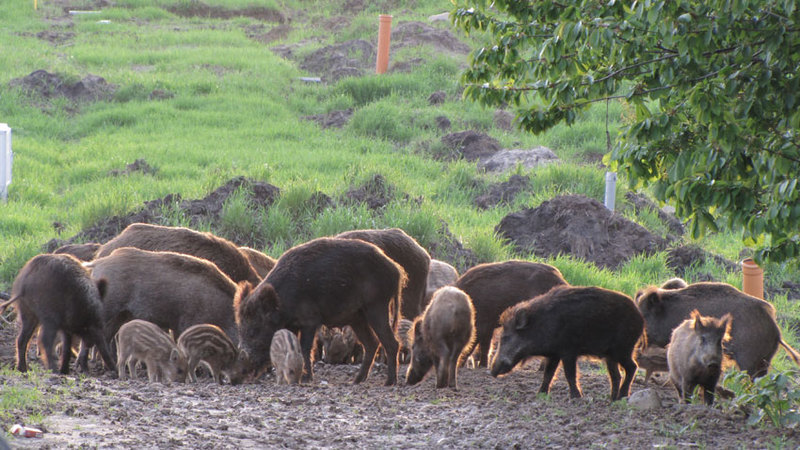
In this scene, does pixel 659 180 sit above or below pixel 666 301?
above

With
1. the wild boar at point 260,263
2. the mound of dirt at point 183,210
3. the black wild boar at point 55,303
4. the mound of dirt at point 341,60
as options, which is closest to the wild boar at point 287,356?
the black wild boar at point 55,303

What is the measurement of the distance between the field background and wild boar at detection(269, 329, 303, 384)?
305 cm

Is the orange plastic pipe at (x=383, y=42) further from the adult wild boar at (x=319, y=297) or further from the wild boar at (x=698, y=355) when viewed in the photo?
the wild boar at (x=698, y=355)

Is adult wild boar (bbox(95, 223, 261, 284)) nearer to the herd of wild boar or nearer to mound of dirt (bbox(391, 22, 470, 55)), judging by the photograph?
the herd of wild boar

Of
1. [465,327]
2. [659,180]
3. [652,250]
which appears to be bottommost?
[652,250]

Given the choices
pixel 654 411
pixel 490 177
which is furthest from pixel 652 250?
pixel 654 411

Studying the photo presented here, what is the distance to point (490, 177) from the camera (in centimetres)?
1524

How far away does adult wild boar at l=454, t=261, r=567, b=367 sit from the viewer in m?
8.66

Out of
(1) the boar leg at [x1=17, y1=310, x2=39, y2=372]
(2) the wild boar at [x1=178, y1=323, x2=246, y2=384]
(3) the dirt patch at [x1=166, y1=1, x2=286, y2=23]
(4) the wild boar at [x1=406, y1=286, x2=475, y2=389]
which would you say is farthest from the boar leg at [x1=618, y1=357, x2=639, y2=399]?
(3) the dirt patch at [x1=166, y1=1, x2=286, y2=23]

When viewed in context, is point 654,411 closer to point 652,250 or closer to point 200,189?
point 652,250

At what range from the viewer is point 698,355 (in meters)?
6.80

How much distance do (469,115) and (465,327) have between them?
1118cm

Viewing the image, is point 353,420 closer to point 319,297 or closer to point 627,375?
point 319,297

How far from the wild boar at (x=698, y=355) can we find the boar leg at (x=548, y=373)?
82 cm
